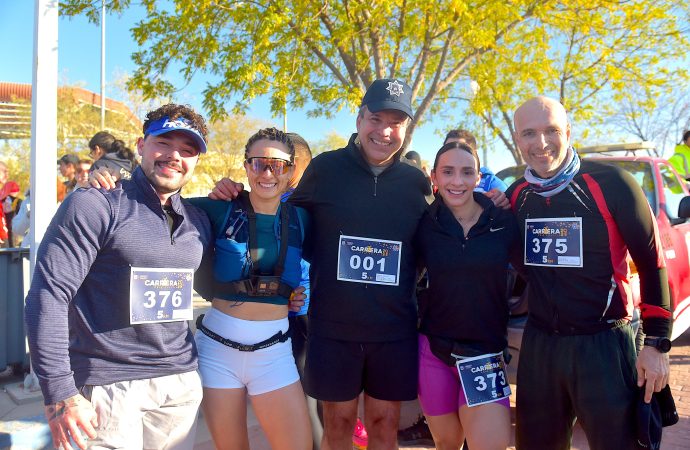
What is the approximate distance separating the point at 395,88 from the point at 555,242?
1212 millimetres

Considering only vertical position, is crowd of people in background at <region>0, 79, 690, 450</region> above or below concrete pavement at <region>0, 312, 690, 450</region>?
above

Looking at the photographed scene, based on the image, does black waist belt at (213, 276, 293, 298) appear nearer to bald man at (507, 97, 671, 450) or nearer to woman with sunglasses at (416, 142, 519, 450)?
woman with sunglasses at (416, 142, 519, 450)

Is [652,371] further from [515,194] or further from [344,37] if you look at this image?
[344,37]

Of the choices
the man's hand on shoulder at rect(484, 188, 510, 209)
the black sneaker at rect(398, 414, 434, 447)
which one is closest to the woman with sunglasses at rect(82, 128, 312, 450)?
the man's hand on shoulder at rect(484, 188, 510, 209)

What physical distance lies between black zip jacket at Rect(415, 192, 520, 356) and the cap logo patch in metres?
0.77

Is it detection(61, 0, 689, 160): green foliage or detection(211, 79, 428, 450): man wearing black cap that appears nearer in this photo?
detection(211, 79, 428, 450): man wearing black cap

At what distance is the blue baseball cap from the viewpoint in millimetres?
2281

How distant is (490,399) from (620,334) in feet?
2.29

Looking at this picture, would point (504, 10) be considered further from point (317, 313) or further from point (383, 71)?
point (317, 313)

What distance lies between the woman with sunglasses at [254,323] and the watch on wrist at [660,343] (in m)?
1.68

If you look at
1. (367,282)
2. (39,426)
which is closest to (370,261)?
(367,282)

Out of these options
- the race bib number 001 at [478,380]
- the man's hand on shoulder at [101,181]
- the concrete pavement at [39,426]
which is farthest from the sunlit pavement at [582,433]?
the man's hand on shoulder at [101,181]

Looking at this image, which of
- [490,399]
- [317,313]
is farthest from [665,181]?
[317,313]

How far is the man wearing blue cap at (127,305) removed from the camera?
191 cm
